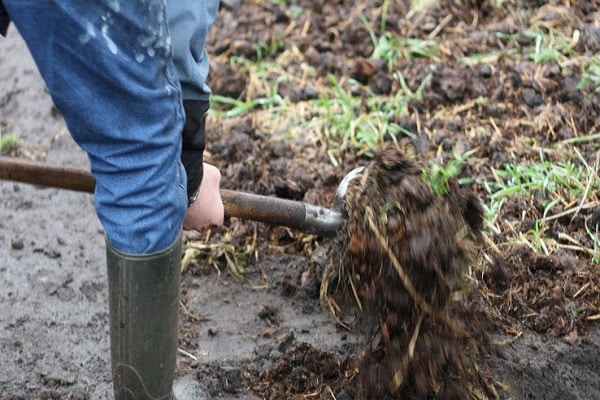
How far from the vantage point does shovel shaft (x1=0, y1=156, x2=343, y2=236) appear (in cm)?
284

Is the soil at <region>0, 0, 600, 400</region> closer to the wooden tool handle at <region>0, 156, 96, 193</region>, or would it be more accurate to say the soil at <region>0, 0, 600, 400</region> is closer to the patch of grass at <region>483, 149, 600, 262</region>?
the patch of grass at <region>483, 149, 600, 262</region>

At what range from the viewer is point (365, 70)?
174 inches

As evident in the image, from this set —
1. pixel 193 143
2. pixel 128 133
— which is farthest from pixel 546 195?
pixel 128 133

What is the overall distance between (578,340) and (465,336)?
63 cm

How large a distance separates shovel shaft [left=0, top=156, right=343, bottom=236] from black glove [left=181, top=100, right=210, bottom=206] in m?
0.33

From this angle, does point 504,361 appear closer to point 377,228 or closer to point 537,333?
point 537,333

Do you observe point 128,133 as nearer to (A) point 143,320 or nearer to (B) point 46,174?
(A) point 143,320

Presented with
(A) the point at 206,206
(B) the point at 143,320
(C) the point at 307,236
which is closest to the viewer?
(B) the point at 143,320

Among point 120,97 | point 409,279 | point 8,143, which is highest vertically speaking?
point 120,97

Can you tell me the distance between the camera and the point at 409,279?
8.37ft

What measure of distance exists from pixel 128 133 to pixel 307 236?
163 centimetres

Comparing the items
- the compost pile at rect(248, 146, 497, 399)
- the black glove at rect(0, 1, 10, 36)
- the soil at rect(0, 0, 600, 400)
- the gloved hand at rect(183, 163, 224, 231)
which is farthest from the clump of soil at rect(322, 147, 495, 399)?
the black glove at rect(0, 1, 10, 36)

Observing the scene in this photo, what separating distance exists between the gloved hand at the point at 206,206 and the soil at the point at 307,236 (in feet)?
1.31

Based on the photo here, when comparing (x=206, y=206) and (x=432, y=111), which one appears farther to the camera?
(x=432, y=111)
